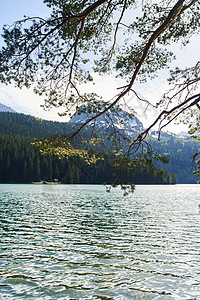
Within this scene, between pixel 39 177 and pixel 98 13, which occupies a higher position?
pixel 98 13

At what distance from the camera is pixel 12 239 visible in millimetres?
15641

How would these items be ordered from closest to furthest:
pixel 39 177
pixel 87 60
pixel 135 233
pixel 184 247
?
pixel 87 60 → pixel 184 247 → pixel 135 233 → pixel 39 177

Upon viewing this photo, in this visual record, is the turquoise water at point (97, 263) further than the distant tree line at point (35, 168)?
No

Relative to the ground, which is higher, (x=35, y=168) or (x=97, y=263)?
(x=35, y=168)

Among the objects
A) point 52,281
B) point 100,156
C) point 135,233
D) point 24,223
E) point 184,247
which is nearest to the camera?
point 52,281

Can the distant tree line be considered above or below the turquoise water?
above

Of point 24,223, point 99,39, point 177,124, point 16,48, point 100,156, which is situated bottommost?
point 24,223

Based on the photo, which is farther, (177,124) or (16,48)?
(177,124)

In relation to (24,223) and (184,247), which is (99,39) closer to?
(184,247)

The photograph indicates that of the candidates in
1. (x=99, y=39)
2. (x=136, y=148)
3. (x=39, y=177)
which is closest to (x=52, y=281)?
(x=136, y=148)

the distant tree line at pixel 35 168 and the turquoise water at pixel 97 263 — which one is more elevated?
the distant tree line at pixel 35 168

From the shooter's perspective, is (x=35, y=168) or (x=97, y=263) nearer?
(x=97, y=263)

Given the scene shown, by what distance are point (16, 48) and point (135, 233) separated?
14091 millimetres

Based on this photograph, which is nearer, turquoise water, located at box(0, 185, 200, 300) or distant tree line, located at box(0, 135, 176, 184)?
turquoise water, located at box(0, 185, 200, 300)
